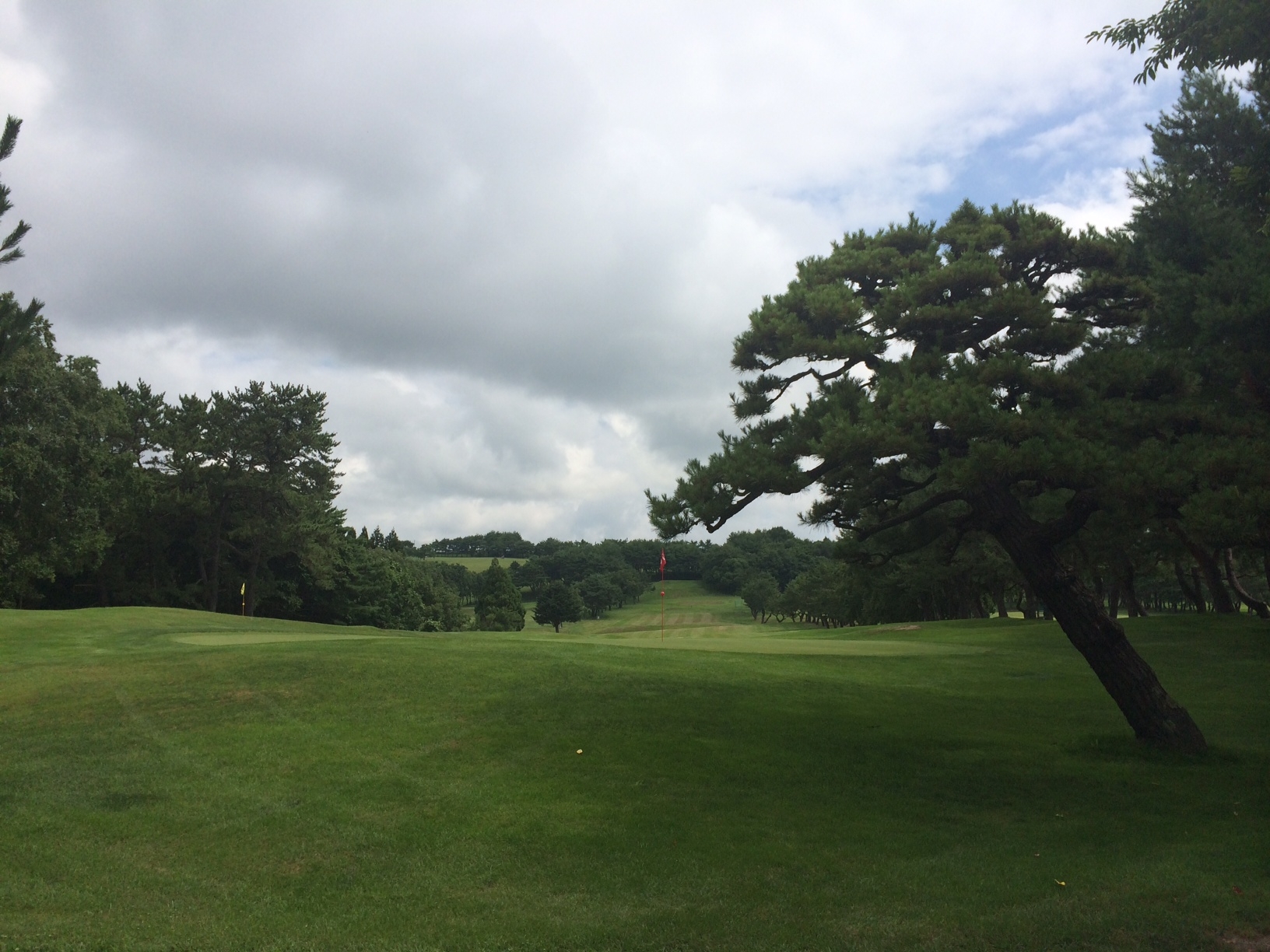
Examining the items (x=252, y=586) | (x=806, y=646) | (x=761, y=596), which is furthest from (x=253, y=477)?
(x=761, y=596)

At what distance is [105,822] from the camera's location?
28.9ft

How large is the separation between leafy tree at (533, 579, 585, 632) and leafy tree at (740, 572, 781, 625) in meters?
22.9

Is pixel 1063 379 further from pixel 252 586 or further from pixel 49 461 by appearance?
pixel 252 586

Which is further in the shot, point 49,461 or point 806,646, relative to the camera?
point 49,461

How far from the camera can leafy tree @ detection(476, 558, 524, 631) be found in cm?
9056

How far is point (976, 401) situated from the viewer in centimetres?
1180

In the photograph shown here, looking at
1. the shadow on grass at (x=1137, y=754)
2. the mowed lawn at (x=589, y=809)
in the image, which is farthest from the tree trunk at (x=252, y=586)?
the shadow on grass at (x=1137, y=754)

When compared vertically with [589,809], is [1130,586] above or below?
above

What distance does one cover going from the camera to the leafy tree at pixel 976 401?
11.8 metres

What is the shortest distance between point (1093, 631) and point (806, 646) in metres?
13.1

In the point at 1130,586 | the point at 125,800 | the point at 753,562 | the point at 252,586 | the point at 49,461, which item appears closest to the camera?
the point at 125,800

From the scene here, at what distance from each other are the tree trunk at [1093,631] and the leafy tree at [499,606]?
79088mm

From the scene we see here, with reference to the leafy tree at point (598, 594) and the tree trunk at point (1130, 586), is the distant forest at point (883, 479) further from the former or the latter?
the leafy tree at point (598, 594)

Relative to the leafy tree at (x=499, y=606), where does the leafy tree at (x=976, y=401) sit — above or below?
above
